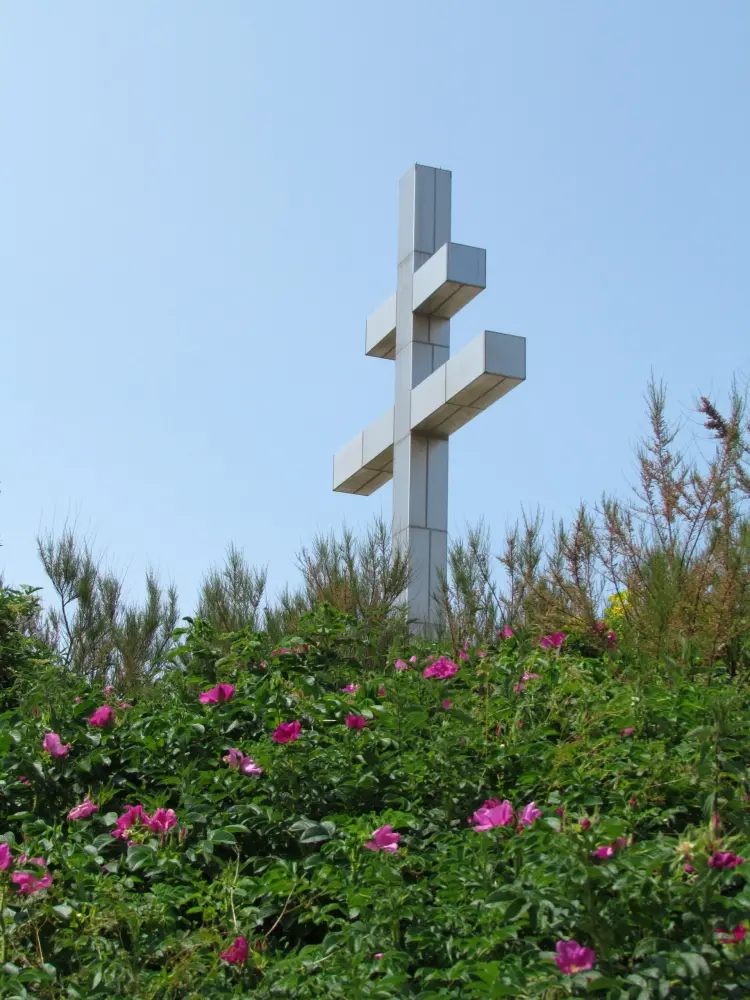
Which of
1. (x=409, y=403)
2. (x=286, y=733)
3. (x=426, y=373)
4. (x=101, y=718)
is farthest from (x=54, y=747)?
(x=426, y=373)

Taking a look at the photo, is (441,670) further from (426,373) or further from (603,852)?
(426,373)

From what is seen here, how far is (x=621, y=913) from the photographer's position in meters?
2.29

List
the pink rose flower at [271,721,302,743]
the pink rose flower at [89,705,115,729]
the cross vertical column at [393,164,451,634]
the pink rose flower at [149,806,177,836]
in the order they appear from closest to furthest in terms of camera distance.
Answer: the pink rose flower at [149,806,177,836]
the pink rose flower at [271,721,302,743]
the pink rose flower at [89,705,115,729]
the cross vertical column at [393,164,451,634]

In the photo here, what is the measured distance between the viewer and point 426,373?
26.8 feet

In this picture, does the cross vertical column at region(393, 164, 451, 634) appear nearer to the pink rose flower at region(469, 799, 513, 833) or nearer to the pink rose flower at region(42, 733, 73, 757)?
the pink rose flower at region(42, 733, 73, 757)

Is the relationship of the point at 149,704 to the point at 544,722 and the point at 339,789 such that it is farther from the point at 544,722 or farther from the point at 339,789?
the point at 544,722

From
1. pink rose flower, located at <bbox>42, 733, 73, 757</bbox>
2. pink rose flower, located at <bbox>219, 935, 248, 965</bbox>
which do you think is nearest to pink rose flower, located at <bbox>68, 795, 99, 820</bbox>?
pink rose flower, located at <bbox>42, 733, 73, 757</bbox>

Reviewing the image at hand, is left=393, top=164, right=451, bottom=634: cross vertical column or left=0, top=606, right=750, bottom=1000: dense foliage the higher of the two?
left=393, top=164, right=451, bottom=634: cross vertical column

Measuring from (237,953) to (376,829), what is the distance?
498 mm

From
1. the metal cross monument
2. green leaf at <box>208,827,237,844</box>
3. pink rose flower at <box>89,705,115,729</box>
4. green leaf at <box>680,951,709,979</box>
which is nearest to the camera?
green leaf at <box>680,951,709,979</box>

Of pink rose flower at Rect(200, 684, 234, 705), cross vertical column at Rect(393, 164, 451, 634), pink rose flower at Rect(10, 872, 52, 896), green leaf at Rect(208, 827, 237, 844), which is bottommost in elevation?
pink rose flower at Rect(10, 872, 52, 896)

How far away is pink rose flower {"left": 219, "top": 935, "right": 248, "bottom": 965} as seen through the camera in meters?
2.50

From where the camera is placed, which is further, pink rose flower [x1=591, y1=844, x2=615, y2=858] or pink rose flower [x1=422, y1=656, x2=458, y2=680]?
pink rose flower [x1=422, y1=656, x2=458, y2=680]

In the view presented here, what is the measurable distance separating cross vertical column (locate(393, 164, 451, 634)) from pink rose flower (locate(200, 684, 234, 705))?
3.55 m
